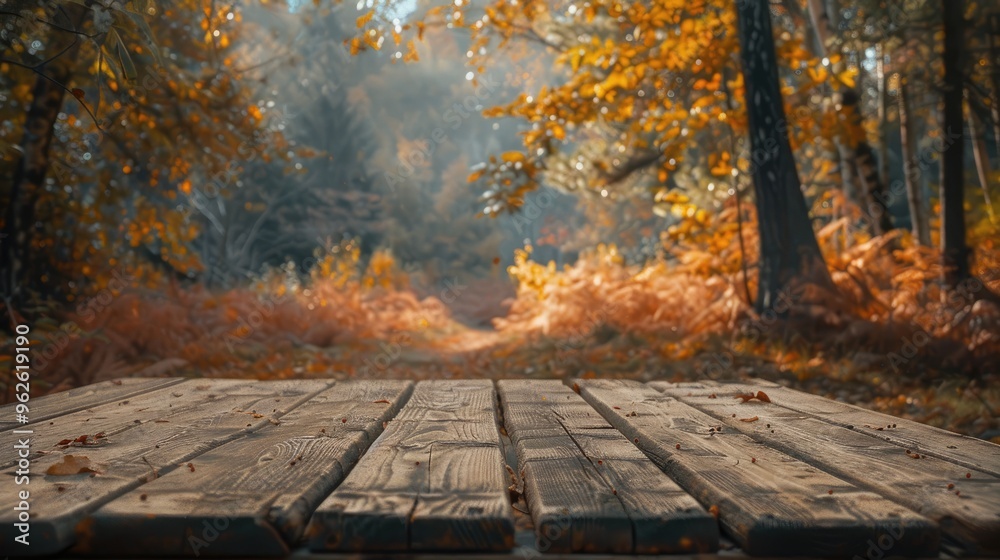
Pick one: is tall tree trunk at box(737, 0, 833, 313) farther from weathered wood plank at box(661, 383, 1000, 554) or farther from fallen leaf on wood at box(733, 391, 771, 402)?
weathered wood plank at box(661, 383, 1000, 554)

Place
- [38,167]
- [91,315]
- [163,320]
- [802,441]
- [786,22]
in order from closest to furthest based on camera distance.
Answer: [802,441] → [38,167] → [91,315] → [163,320] → [786,22]

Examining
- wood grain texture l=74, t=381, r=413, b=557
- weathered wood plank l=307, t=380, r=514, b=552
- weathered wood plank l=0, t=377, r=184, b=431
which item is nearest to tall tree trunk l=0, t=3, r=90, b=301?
weathered wood plank l=0, t=377, r=184, b=431

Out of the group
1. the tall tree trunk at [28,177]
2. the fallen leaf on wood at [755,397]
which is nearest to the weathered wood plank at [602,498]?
the fallen leaf on wood at [755,397]

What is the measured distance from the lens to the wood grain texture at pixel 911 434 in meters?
1.64

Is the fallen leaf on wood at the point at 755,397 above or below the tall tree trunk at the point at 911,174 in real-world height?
below

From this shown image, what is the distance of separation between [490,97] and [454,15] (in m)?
36.4

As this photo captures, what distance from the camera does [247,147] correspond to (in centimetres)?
805

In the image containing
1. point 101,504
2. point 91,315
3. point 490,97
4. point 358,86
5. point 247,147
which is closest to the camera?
point 101,504

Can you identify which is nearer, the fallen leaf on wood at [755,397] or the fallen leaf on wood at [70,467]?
the fallen leaf on wood at [70,467]

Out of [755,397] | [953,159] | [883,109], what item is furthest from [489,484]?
[883,109]

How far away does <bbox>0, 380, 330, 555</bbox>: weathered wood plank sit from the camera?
3.83 feet

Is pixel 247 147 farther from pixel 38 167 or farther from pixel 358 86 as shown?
pixel 358 86

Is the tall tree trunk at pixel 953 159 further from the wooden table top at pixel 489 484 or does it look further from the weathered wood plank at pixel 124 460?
the weathered wood plank at pixel 124 460

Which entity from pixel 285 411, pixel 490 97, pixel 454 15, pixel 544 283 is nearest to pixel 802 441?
pixel 285 411
